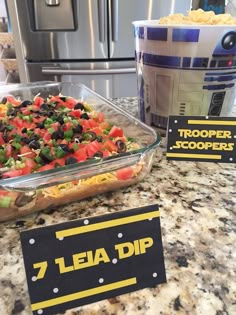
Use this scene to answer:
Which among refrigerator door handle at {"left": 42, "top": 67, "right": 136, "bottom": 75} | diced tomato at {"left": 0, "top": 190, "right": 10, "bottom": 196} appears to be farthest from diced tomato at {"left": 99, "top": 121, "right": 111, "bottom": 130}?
refrigerator door handle at {"left": 42, "top": 67, "right": 136, "bottom": 75}

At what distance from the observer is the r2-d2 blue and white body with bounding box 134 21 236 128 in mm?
630

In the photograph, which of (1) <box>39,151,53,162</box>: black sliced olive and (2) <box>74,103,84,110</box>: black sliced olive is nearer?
(1) <box>39,151,53,162</box>: black sliced olive

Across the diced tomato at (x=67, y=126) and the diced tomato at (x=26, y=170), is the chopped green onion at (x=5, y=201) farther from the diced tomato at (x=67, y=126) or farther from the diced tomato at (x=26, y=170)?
the diced tomato at (x=67, y=126)

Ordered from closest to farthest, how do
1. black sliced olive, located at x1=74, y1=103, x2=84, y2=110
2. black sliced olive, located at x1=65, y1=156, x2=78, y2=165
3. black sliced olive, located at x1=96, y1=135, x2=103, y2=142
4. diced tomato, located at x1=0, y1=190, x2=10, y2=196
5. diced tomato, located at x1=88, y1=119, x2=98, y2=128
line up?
diced tomato, located at x1=0, y1=190, x2=10, y2=196 → black sliced olive, located at x1=65, y1=156, x2=78, y2=165 → black sliced olive, located at x1=96, y1=135, x2=103, y2=142 → diced tomato, located at x1=88, y1=119, x2=98, y2=128 → black sliced olive, located at x1=74, y1=103, x2=84, y2=110

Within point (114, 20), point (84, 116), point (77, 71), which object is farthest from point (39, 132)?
point (114, 20)

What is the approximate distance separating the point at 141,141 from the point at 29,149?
0.78 feet

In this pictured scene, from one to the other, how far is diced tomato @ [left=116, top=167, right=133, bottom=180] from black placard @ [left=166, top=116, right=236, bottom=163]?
0.15 metres

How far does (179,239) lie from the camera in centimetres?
46

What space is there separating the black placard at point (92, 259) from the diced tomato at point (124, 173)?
0.18 metres

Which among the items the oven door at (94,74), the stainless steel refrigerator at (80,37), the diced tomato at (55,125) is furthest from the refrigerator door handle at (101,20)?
the diced tomato at (55,125)

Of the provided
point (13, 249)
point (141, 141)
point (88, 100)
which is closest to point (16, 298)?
point (13, 249)

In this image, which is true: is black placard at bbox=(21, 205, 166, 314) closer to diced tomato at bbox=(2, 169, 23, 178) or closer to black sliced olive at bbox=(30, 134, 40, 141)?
diced tomato at bbox=(2, 169, 23, 178)

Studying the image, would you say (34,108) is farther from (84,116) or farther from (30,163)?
(30,163)

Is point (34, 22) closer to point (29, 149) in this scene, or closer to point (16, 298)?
point (29, 149)
